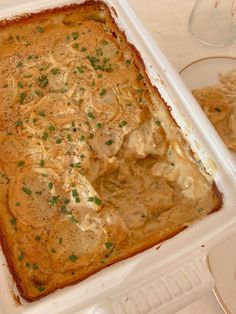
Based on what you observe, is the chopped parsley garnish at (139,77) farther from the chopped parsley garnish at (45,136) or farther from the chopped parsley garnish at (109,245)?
the chopped parsley garnish at (109,245)

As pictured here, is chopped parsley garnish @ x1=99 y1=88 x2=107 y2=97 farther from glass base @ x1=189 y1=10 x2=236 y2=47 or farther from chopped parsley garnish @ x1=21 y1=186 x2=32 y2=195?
glass base @ x1=189 y1=10 x2=236 y2=47

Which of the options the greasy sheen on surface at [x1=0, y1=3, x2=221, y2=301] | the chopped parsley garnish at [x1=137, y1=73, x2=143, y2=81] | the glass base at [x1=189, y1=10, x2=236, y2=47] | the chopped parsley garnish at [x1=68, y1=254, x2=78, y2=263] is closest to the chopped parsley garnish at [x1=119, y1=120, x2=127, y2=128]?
the greasy sheen on surface at [x1=0, y1=3, x2=221, y2=301]

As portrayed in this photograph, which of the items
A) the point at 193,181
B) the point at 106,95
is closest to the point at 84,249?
the point at 193,181

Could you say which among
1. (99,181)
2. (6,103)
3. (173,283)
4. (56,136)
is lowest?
(173,283)

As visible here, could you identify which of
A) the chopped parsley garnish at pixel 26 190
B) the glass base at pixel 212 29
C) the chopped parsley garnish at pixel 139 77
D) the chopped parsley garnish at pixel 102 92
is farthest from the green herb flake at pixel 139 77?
the glass base at pixel 212 29

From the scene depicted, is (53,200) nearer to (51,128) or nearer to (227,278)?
(51,128)

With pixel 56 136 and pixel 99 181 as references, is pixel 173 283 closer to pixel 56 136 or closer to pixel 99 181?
pixel 99 181
